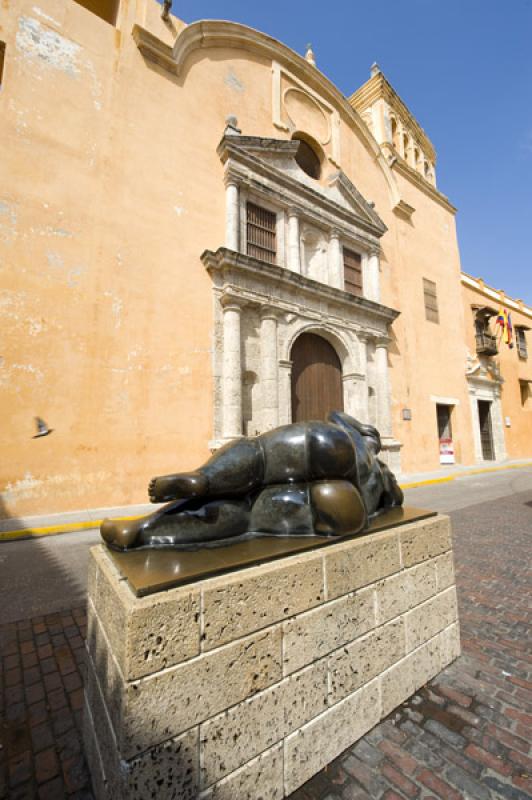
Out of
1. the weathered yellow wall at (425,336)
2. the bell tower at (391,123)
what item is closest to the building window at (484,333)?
the weathered yellow wall at (425,336)

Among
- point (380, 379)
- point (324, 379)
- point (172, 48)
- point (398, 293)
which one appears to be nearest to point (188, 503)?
point (324, 379)

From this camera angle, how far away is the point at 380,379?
10867 millimetres

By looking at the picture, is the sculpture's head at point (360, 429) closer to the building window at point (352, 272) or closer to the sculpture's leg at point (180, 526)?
the sculpture's leg at point (180, 526)

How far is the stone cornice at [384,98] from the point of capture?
1468 cm

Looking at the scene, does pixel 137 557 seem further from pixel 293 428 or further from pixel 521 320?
pixel 521 320

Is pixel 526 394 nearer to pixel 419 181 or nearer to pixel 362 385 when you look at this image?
pixel 419 181

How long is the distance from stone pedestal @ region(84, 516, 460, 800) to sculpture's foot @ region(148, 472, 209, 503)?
36cm

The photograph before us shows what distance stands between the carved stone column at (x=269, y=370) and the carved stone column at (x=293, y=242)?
184 cm

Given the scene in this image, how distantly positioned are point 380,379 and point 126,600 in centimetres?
1060

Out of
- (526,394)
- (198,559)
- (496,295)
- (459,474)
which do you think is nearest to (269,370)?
(198,559)

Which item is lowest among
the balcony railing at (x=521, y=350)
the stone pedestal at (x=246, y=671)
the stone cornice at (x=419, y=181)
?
the stone pedestal at (x=246, y=671)

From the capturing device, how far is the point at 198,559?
1490 millimetres

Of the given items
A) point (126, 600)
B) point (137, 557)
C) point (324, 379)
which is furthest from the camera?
point (324, 379)

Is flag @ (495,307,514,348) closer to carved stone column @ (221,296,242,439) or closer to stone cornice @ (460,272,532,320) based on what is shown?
stone cornice @ (460,272,532,320)
